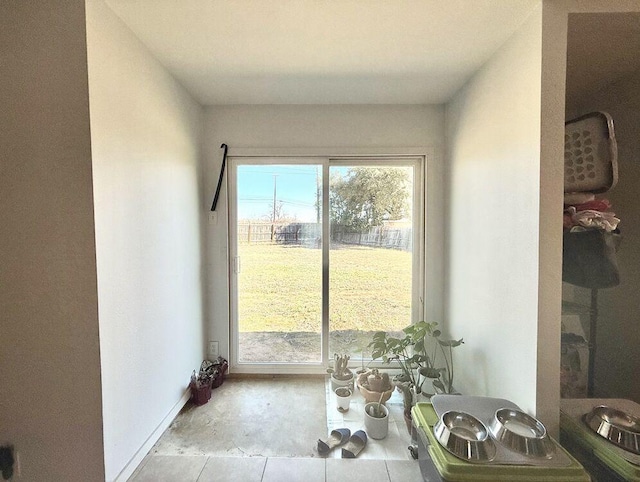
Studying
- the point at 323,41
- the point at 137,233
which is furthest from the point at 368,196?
the point at 137,233

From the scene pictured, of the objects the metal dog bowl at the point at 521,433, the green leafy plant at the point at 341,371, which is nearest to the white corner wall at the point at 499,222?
the metal dog bowl at the point at 521,433

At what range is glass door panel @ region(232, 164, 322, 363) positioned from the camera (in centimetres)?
224

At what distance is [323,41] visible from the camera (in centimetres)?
138

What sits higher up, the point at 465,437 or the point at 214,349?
the point at 465,437

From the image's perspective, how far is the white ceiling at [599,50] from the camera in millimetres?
1167

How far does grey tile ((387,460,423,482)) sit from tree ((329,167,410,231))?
151 cm

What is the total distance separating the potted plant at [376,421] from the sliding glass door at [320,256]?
23.2 inches

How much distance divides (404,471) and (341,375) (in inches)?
28.7

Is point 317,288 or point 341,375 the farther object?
point 317,288

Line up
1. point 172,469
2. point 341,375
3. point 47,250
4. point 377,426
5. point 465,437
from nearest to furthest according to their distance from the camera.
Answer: point 465,437 → point 47,250 → point 172,469 → point 377,426 → point 341,375

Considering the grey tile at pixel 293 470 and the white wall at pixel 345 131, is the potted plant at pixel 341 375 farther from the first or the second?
the white wall at pixel 345 131

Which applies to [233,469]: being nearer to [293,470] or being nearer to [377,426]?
[293,470]

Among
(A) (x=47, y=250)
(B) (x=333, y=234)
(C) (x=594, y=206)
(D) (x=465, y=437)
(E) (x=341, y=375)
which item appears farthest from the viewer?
(B) (x=333, y=234)

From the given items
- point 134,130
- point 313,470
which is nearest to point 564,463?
point 313,470
